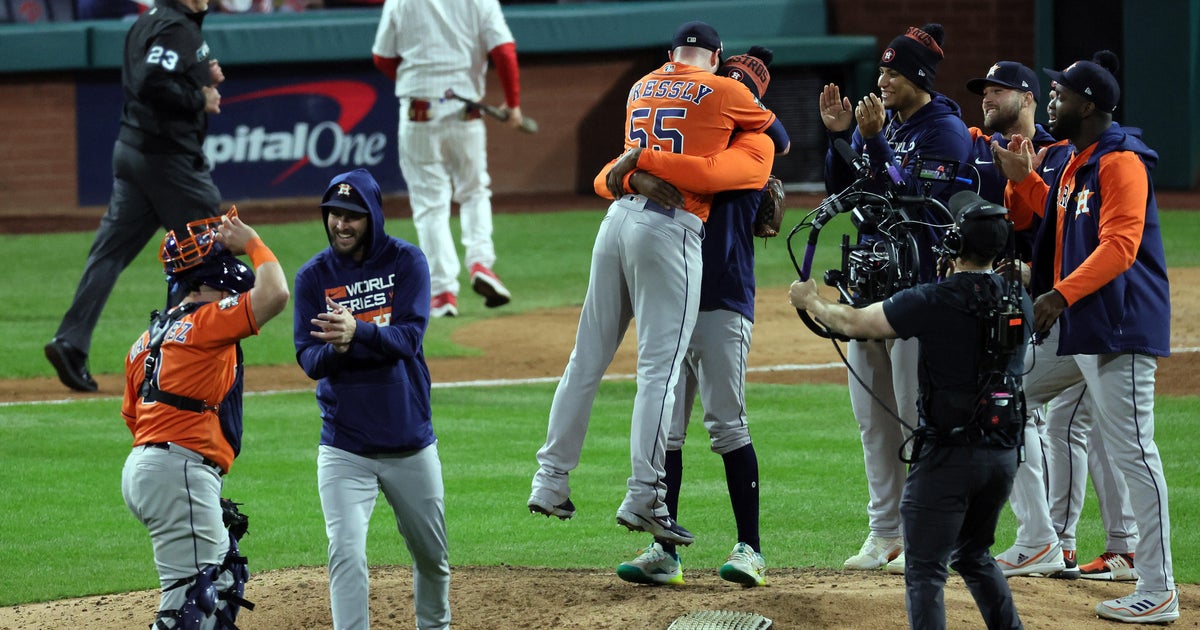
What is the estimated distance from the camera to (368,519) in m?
5.28

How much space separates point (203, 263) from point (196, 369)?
0.38 meters

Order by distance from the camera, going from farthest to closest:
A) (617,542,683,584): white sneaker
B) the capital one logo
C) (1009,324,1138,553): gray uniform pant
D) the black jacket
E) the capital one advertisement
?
the capital one logo → the capital one advertisement → the black jacket → (1009,324,1138,553): gray uniform pant → (617,542,683,584): white sneaker

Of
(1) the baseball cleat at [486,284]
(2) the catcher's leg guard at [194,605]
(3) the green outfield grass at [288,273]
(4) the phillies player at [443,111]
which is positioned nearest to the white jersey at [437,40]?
(4) the phillies player at [443,111]

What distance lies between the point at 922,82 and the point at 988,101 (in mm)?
400

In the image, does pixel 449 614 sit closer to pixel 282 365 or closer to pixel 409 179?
pixel 282 365

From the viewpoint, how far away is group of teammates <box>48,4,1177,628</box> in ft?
17.4

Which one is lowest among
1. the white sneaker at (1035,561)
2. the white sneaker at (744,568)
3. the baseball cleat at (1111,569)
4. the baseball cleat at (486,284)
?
the baseball cleat at (486,284)

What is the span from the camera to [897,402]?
612 cm

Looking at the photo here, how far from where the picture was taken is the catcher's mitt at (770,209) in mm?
6016

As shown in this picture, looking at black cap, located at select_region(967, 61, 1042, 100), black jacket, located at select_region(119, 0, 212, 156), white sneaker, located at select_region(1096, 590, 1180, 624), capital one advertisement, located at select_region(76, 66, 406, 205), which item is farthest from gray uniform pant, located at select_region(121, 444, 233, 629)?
capital one advertisement, located at select_region(76, 66, 406, 205)

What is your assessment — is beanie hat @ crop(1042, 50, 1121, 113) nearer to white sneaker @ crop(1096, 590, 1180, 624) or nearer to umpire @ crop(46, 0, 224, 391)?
white sneaker @ crop(1096, 590, 1180, 624)

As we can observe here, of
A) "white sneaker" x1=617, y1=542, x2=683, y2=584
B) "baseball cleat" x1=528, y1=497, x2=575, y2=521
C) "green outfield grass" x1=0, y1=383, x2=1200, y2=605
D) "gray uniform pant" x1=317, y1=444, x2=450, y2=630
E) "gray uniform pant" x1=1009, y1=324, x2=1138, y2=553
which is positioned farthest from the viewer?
"green outfield grass" x1=0, y1=383, x2=1200, y2=605

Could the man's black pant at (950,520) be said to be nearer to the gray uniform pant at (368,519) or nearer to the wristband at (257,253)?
the gray uniform pant at (368,519)

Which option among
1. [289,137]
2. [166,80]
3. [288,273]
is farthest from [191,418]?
[289,137]
